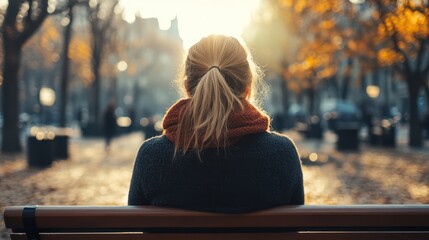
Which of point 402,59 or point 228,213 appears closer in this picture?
point 228,213

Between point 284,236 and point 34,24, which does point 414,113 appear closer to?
point 34,24

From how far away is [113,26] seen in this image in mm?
31719

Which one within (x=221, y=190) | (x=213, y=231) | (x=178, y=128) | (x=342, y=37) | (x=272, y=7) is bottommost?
(x=213, y=231)

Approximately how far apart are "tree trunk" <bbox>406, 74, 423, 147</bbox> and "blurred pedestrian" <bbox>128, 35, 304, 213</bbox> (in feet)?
66.9

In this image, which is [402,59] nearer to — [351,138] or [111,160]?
[351,138]

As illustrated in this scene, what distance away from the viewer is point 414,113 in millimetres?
21781

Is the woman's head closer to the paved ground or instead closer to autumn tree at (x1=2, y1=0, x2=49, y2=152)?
the paved ground

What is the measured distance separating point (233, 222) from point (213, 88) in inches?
23.5

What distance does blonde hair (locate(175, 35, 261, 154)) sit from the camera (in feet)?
8.07

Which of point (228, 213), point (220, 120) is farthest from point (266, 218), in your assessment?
point (220, 120)

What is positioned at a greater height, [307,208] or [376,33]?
[376,33]

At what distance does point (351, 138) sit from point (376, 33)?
4.14 meters

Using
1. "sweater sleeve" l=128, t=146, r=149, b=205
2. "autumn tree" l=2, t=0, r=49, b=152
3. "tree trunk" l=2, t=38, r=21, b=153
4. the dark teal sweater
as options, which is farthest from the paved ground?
the dark teal sweater

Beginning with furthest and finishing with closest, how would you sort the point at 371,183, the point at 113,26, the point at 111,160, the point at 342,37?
1. the point at 113,26
2. the point at 342,37
3. the point at 111,160
4. the point at 371,183
